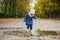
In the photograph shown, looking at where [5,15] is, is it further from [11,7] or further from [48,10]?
[48,10]

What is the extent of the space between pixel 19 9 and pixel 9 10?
34.6ft

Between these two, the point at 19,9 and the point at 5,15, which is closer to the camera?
the point at 5,15

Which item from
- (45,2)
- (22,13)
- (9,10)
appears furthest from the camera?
(22,13)

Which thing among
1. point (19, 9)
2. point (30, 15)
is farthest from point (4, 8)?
point (30, 15)

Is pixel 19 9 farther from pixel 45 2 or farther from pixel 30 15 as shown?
pixel 30 15

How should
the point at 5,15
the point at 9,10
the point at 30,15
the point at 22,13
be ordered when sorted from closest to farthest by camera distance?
1. the point at 30,15
2. the point at 5,15
3. the point at 9,10
4. the point at 22,13

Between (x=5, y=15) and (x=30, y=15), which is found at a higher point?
(x=30, y=15)

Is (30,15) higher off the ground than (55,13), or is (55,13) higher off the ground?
(30,15)

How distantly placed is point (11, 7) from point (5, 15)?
5.86 metres

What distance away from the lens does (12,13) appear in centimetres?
7225

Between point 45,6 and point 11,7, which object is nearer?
point 11,7

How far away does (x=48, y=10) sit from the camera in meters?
75.2

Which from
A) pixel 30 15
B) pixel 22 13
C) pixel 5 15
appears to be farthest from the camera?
pixel 22 13

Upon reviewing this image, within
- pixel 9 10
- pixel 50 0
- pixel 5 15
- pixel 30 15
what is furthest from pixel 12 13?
pixel 30 15
